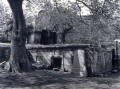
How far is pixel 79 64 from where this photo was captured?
2228 cm

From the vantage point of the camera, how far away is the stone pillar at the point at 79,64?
21498mm

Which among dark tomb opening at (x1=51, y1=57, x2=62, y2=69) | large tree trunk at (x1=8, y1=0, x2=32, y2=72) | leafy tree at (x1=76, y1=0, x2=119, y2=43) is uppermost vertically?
leafy tree at (x1=76, y1=0, x2=119, y2=43)

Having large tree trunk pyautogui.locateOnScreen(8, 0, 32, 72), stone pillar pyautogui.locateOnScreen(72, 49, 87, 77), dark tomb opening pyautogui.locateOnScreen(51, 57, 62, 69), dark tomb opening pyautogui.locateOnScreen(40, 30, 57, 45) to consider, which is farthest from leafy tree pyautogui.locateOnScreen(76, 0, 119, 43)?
dark tomb opening pyautogui.locateOnScreen(40, 30, 57, 45)

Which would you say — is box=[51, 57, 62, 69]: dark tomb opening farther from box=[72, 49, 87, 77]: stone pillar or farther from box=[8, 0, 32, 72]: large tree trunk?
box=[8, 0, 32, 72]: large tree trunk

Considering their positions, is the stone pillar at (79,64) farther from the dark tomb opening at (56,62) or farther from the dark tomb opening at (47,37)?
the dark tomb opening at (47,37)

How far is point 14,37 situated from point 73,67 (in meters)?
7.13

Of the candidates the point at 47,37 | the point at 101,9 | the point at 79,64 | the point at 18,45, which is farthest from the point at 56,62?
the point at 47,37

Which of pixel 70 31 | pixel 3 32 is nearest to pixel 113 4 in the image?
pixel 70 31

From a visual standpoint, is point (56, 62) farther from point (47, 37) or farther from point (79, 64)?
point (47, 37)

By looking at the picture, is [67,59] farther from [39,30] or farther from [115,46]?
[39,30]

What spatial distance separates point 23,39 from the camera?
2277 centimetres

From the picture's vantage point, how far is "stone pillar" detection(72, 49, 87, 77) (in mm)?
21498

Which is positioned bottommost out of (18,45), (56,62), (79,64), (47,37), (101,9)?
(56,62)

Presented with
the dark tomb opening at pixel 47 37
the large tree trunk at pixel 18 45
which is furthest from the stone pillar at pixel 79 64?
the dark tomb opening at pixel 47 37
